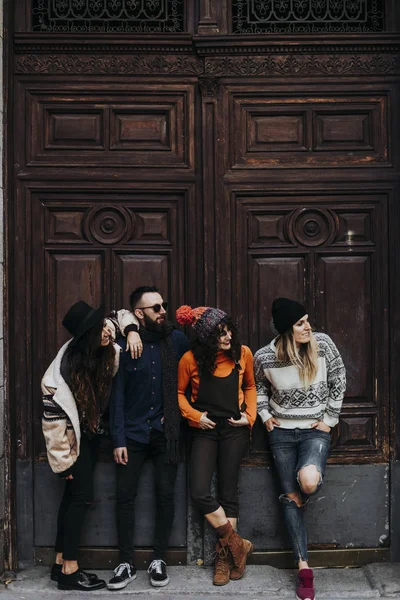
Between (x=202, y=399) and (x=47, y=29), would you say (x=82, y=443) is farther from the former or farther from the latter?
(x=47, y=29)

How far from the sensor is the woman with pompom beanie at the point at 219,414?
5777mm

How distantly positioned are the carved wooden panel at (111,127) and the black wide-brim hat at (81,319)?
1.24 metres

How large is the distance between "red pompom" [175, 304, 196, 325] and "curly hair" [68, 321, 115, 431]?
0.52 metres

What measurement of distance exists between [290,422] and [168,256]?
155 cm

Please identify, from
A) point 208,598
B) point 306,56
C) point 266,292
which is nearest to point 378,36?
point 306,56

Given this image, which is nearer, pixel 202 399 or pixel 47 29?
pixel 202 399

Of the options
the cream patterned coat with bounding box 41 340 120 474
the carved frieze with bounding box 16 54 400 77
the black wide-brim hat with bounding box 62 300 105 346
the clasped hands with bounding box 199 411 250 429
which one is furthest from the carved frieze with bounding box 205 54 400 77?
the cream patterned coat with bounding box 41 340 120 474

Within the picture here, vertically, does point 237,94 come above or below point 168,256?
above

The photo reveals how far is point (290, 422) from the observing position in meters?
5.93

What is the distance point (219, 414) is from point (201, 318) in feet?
2.31

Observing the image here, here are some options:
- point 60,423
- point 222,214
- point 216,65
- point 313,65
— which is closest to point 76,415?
point 60,423

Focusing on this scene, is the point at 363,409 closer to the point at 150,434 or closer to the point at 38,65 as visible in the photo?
the point at 150,434

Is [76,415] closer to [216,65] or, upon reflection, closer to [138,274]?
[138,274]

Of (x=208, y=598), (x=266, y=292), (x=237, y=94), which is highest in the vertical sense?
(x=237, y=94)
